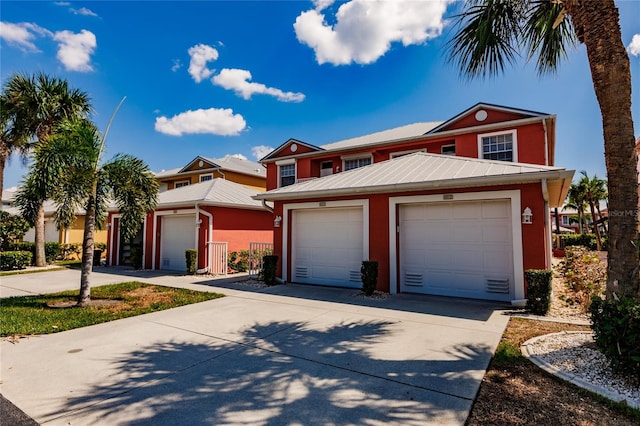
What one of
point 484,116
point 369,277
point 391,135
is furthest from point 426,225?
point 391,135

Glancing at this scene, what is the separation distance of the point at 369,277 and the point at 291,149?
1304 cm

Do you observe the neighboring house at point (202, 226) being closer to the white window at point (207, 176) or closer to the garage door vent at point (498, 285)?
the white window at point (207, 176)

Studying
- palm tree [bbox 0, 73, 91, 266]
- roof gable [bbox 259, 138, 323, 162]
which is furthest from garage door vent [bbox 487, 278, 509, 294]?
palm tree [bbox 0, 73, 91, 266]

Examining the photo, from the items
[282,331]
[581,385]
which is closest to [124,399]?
[282,331]

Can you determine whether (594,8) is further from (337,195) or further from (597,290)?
(337,195)

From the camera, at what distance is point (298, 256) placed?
34.3ft

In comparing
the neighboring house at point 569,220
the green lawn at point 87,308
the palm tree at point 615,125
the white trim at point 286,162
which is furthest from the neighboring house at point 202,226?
the neighboring house at point 569,220

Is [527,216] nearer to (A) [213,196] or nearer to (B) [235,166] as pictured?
(A) [213,196]

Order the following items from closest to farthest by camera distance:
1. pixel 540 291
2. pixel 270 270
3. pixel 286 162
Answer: pixel 540 291, pixel 270 270, pixel 286 162

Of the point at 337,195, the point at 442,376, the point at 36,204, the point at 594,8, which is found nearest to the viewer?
the point at 442,376

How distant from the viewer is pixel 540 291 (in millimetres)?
6383

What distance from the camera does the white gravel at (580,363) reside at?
320 cm

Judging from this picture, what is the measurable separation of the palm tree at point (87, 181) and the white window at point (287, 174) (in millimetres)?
11936

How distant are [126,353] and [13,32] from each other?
30.4 feet
